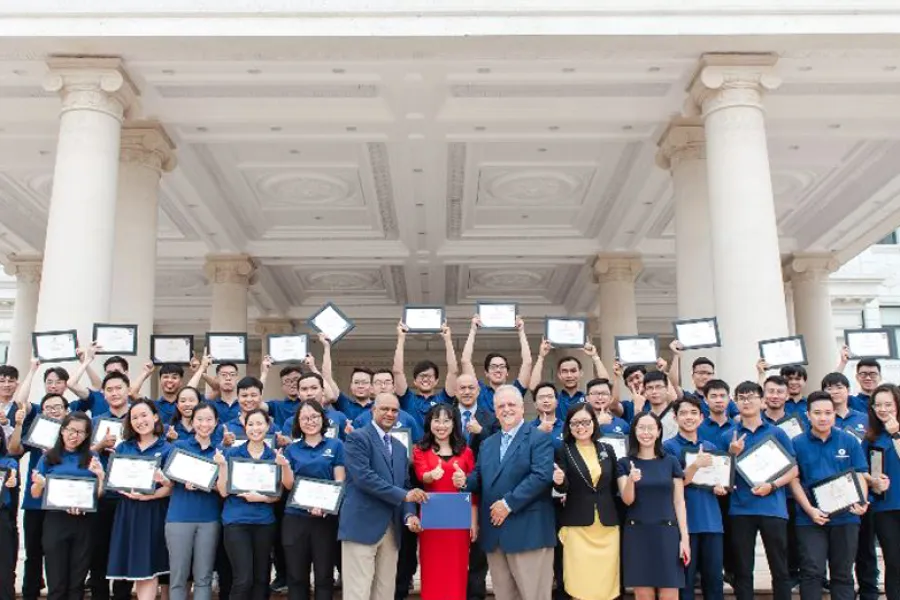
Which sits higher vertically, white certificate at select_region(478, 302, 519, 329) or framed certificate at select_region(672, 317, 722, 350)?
white certificate at select_region(478, 302, 519, 329)

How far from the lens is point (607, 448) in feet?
22.8

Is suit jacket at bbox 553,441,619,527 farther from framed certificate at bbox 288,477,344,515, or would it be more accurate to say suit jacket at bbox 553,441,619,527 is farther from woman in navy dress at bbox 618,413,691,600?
framed certificate at bbox 288,477,344,515

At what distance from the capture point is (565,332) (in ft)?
32.0

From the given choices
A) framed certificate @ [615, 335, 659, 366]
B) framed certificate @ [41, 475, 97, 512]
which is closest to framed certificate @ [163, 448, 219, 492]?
framed certificate @ [41, 475, 97, 512]

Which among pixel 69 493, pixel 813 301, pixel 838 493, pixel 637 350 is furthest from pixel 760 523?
pixel 813 301

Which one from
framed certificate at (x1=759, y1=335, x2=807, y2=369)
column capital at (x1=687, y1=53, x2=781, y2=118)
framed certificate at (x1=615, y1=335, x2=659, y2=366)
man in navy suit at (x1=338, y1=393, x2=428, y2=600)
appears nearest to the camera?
man in navy suit at (x1=338, y1=393, x2=428, y2=600)

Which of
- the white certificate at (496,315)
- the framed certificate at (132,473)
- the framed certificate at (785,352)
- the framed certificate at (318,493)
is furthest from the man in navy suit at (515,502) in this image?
the framed certificate at (785,352)

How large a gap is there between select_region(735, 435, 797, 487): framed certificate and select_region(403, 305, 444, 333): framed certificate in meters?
3.52

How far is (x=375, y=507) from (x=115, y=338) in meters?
4.40

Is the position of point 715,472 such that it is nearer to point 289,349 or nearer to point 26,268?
point 289,349

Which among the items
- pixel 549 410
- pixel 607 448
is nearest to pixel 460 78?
pixel 549 410

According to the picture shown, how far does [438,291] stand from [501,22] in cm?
1525

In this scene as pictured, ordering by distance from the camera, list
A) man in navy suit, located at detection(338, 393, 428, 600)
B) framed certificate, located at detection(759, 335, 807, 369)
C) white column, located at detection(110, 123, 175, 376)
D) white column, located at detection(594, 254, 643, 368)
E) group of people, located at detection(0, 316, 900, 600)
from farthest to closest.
Result: white column, located at detection(594, 254, 643, 368) → white column, located at detection(110, 123, 175, 376) → framed certificate, located at detection(759, 335, 807, 369) → man in navy suit, located at detection(338, 393, 428, 600) → group of people, located at detection(0, 316, 900, 600)

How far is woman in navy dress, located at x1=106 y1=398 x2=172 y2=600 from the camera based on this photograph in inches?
287
